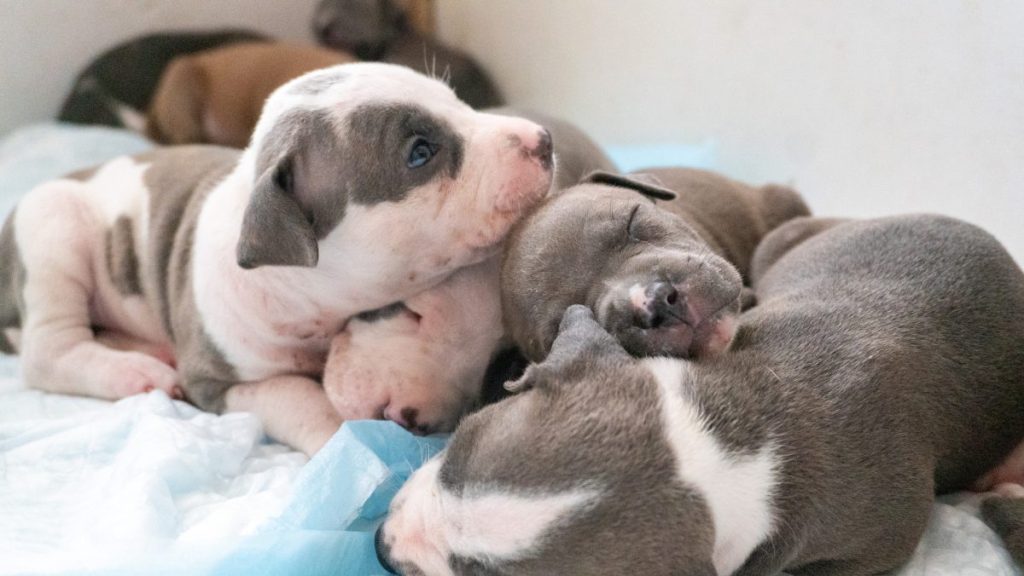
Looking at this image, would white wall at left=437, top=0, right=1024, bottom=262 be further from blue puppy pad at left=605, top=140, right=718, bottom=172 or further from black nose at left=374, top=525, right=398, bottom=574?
black nose at left=374, top=525, right=398, bottom=574

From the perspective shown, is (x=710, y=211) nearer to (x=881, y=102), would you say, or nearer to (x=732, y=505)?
(x=881, y=102)

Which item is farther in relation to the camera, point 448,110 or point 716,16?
point 716,16

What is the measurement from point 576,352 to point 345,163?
2.94ft

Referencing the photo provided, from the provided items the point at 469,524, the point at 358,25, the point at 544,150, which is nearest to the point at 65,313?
the point at 544,150

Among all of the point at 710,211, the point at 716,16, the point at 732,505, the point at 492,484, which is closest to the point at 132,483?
the point at 492,484

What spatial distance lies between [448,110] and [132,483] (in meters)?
1.26

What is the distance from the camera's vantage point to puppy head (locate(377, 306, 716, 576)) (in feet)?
5.24

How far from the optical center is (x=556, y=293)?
2258 millimetres

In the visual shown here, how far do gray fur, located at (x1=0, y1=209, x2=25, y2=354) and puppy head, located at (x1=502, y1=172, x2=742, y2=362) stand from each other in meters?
1.94

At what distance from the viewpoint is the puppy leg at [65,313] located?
118 inches

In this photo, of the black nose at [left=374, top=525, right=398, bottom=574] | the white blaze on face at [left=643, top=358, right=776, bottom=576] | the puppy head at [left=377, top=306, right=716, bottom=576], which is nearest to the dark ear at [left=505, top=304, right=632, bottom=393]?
the puppy head at [left=377, top=306, right=716, bottom=576]

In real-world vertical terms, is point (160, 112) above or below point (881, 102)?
below

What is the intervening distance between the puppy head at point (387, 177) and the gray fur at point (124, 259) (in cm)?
113

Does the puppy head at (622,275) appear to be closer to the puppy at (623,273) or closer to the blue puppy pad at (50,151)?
the puppy at (623,273)
